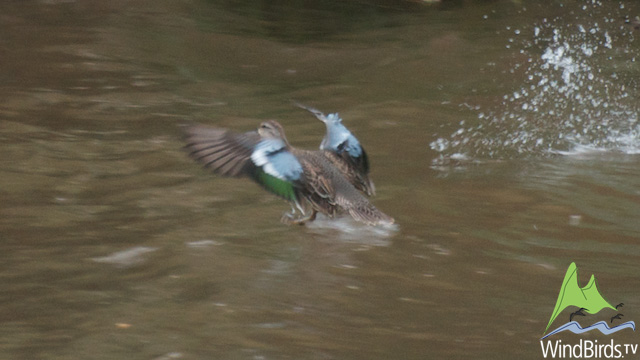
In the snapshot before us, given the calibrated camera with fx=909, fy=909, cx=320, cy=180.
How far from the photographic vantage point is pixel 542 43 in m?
11.4

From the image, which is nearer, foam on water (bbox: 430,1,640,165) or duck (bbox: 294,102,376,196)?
duck (bbox: 294,102,376,196)

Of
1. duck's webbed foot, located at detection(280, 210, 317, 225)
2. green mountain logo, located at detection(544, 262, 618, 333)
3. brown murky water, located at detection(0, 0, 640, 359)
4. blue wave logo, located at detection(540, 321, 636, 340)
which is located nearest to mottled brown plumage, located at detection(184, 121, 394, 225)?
duck's webbed foot, located at detection(280, 210, 317, 225)

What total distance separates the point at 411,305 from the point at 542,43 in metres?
7.44

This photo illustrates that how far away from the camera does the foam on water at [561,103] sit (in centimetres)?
797

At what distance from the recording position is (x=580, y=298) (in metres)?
4.82

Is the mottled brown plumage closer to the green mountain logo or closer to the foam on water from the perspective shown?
the green mountain logo

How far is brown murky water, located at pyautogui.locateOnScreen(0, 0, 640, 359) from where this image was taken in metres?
4.44

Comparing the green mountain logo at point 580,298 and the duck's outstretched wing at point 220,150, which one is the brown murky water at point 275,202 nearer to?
the green mountain logo at point 580,298

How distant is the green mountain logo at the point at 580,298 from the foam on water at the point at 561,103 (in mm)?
2539

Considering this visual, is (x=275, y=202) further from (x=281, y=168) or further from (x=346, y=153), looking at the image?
(x=281, y=168)

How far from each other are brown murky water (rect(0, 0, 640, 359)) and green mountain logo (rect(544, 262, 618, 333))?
0.05 metres

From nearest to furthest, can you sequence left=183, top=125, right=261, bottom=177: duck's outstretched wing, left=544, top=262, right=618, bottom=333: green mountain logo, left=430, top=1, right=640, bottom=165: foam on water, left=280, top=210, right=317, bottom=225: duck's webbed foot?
left=544, top=262, right=618, bottom=333: green mountain logo
left=183, top=125, right=261, bottom=177: duck's outstretched wing
left=280, top=210, right=317, bottom=225: duck's webbed foot
left=430, top=1, right=640, bottom=165: foam on water

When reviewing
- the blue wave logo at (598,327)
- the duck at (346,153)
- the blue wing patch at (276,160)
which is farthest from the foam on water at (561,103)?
the blue wave logo at (598,327)

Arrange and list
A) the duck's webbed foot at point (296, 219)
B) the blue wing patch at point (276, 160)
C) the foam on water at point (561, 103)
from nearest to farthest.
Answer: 1. the blue wing patch at point (276, 160)
2. the duck's webbed foot at point (296, 219)
3. the foam on water at point (561, 103)
